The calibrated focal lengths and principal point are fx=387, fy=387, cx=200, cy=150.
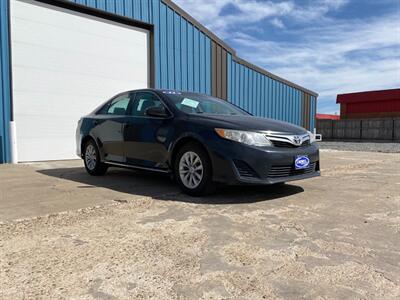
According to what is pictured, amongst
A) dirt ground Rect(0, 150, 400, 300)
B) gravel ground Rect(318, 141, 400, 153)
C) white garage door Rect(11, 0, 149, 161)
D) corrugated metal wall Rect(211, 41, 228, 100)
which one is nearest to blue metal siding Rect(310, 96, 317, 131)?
gravel ground Rect(318, 141, 400, 153)

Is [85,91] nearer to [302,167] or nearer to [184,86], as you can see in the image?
[184,86]

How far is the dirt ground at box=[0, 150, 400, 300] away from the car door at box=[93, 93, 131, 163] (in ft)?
2.86

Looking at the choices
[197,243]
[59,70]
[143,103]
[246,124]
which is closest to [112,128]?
[143,103]

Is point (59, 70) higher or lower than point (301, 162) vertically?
higher

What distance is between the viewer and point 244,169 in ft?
14.8

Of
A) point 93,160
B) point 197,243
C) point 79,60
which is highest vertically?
point 79,60

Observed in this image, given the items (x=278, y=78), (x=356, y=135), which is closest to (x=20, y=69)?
(x=278, y=78)

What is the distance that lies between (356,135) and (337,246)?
27.6 m

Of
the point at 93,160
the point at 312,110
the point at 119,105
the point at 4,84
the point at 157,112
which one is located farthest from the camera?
the point at 312,110

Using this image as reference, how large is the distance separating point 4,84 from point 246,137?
650 cm

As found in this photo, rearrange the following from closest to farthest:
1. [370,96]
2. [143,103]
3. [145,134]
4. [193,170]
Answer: [193,170], [145,134], [143,103], [370,96]

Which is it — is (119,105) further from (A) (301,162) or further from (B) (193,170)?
(A) (301,162)

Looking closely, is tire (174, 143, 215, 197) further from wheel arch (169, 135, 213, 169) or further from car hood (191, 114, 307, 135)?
car hood (191, 114, 307, 135)

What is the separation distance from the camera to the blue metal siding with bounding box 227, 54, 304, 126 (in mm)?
14562
